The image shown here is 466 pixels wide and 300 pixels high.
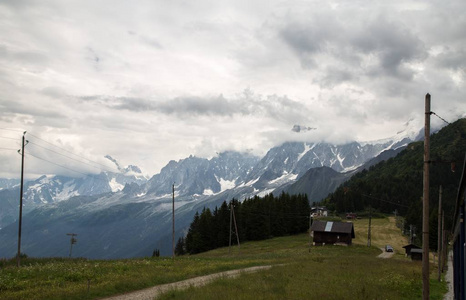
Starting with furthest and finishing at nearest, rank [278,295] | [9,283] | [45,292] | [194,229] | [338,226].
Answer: [194,229] < [338,226] < [9,283] < [45,292] < [278,295]

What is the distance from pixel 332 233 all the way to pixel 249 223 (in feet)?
83.9

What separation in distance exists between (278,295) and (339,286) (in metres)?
6.00

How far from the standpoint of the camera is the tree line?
378 feet

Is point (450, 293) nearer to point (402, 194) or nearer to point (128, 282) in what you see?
point (128, 282)

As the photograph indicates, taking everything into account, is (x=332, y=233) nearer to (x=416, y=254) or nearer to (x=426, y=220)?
(x=416, y=254)

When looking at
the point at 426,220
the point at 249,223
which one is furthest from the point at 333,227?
the point at 426,220

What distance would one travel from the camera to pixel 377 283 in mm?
30969

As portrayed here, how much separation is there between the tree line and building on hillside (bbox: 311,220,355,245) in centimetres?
1877

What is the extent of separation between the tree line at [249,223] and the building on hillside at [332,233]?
18.8 m

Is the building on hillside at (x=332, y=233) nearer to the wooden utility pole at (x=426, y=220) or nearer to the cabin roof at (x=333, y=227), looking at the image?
the cabin roof at (x=333, y=227)

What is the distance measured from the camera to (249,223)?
119 metres

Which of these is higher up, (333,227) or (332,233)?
(333,227)

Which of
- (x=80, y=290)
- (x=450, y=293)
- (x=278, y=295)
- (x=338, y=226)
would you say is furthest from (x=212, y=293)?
(x=338, y=226)

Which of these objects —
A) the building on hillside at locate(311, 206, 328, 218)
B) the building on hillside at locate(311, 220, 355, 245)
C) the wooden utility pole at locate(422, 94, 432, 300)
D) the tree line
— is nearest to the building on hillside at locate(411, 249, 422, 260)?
the building on hillside at locate(311, 220, 355, 245)
